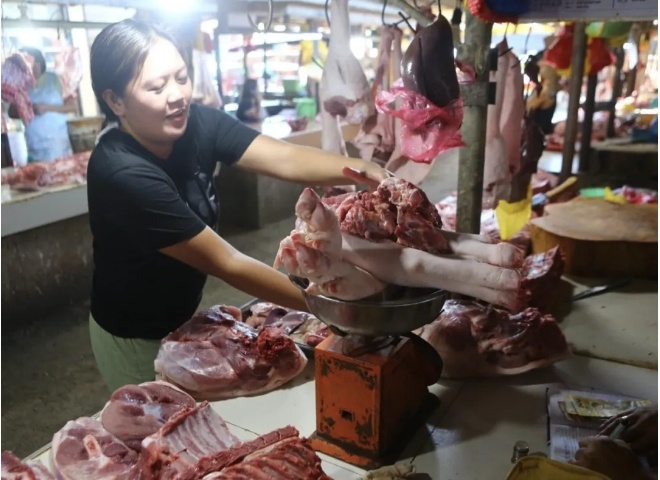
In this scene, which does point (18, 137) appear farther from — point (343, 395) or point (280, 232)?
point (343, 395)

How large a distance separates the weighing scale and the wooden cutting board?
85.1 inches

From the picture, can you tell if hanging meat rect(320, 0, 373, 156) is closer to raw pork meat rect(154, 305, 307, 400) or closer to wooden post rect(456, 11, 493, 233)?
wooden post rect(456, 11, 493, 233)

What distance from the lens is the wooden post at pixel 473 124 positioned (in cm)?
234

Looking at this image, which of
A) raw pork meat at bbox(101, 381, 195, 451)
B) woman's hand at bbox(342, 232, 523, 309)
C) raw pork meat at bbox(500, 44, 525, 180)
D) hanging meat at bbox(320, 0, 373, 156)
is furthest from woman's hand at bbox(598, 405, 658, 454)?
hanging meat at bbox(320, 0, 373, 156)

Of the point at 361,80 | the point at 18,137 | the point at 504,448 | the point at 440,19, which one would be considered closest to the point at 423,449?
the point at 504,448

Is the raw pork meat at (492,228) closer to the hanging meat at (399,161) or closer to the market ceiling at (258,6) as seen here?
the hanging meat at (399,161)

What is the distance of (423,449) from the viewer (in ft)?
6.26

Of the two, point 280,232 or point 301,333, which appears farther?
point 280,232

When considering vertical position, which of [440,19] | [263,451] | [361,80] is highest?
[440,19]

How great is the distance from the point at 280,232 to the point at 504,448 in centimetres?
614

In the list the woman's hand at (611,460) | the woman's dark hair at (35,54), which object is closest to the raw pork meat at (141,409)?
the woman's hand at (611,460)

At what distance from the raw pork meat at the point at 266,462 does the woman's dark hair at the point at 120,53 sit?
1.39 metres

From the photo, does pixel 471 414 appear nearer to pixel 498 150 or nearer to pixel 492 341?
pixel 492 341

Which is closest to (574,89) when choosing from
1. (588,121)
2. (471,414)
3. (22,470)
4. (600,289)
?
(588,121)
